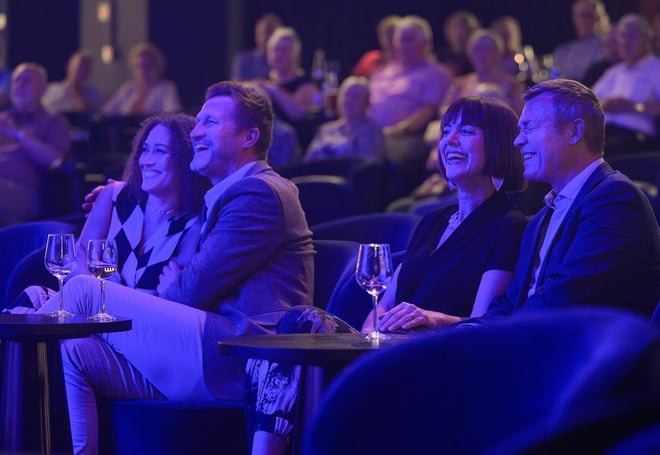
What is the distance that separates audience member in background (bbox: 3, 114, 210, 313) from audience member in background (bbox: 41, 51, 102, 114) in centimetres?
560

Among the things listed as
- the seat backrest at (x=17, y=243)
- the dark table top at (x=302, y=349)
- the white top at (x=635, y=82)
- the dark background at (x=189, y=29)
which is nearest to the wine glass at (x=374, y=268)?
the dark table top at (x=302, y=349)

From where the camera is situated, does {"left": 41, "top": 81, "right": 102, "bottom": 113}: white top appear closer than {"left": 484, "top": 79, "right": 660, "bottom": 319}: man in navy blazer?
No

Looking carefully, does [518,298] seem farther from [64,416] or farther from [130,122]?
[130,122]

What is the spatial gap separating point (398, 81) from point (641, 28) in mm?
1775

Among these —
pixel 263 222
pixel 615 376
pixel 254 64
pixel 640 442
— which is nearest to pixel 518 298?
pixel 263 222

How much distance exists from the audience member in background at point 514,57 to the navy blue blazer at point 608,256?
15.2 feet

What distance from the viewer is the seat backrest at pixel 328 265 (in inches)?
142

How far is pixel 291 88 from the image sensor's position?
26.3 ft

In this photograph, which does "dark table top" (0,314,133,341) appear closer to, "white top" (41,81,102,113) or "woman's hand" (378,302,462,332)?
"woman's hand" (378,302,462,332)

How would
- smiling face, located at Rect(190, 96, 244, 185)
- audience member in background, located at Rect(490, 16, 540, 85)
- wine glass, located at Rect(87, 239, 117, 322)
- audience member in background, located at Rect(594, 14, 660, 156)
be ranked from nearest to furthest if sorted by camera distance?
wine glass, located at Rect(87, 239, 117, 322), smiling face, located at Rect(190, 96, 244, 185), audience member in background, located at Rect(594, 14, 660, 156), audience member in background, located at Rect(490, 16, 540, 85)

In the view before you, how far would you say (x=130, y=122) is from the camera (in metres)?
8.47

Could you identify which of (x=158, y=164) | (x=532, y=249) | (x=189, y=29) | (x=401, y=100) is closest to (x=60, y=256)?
(x=158, y=164)

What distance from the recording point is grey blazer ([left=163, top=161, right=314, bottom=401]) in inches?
127

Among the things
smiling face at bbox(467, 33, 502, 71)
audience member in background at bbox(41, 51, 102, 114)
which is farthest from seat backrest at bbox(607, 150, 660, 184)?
audience member in background at bbox(41, 51, 102, 114)
